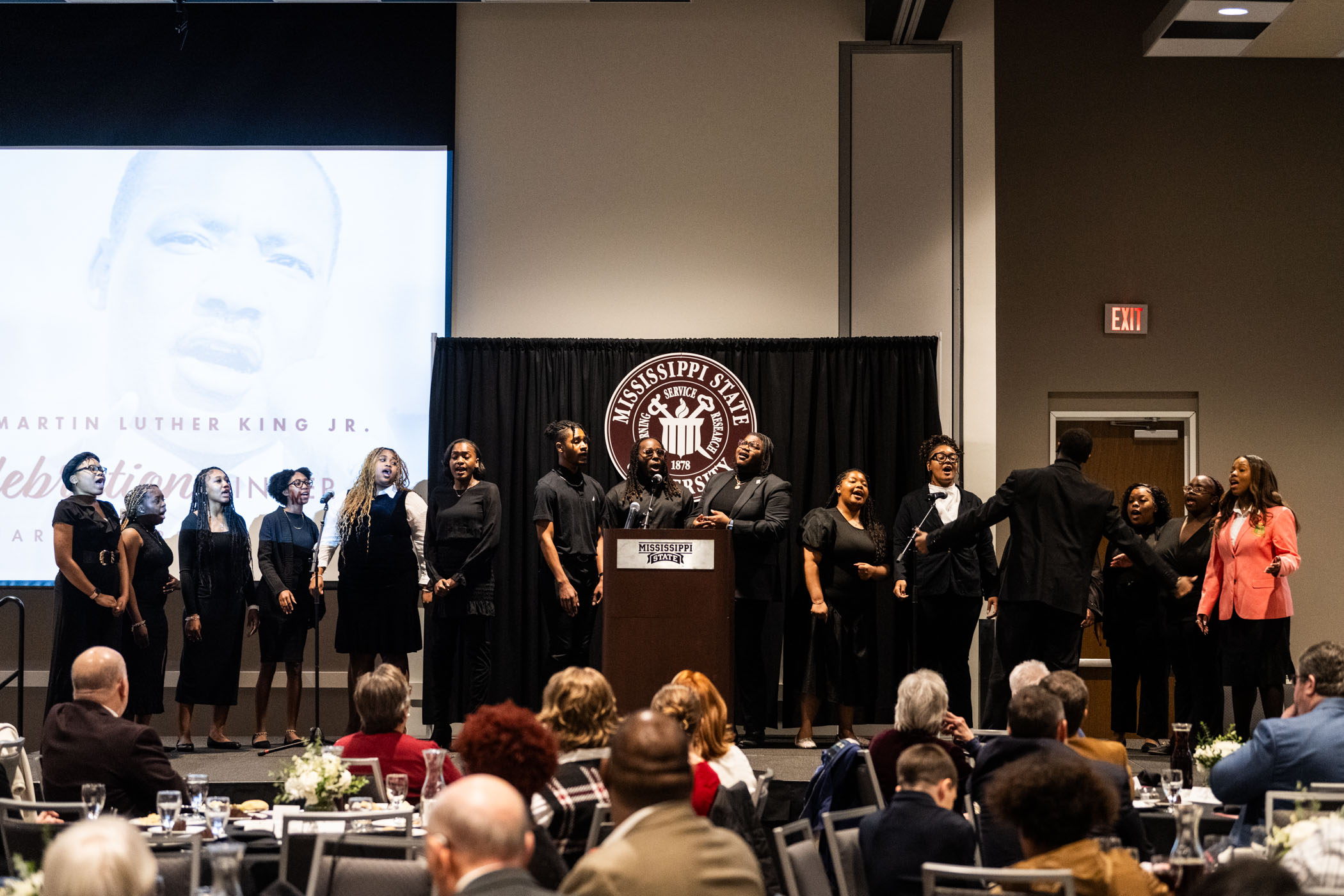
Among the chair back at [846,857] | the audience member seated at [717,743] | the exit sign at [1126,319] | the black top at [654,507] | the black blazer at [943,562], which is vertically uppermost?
the exit sign at [1126,319]

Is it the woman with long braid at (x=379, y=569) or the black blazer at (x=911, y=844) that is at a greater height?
the woman with long braid at (x=379, y=569)

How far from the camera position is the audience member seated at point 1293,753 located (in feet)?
12.1

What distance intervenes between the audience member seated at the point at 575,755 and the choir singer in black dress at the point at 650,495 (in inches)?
138

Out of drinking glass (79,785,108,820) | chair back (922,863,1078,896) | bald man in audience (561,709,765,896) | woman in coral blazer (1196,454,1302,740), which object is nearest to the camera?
bald man in audience (561,709,765,896)

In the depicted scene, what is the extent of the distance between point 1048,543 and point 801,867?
3496 millimetres

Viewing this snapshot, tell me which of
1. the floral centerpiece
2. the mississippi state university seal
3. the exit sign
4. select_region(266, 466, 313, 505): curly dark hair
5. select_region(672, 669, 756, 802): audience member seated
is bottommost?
the floral centerpiece

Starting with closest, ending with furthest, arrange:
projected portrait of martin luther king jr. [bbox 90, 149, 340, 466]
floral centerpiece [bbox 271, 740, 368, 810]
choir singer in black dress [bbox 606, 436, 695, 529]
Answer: floral centerpiece [bbox 271, 740, 368, 810] → choir singer in black dress [bbox 606, 436, 695, 529] → projected portrait of martin luther king jr. [bbox 90, 149, 340, 466]

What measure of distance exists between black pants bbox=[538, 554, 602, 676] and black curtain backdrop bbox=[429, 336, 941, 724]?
0.94 m

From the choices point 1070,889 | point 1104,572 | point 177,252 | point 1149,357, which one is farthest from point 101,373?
point 1070,889

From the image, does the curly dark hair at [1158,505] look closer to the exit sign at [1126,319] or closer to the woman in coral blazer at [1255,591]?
the woman in coral blazer at [1255,591]

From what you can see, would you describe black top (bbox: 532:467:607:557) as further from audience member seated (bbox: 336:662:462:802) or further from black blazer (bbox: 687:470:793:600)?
audience member seated (bbox: 336:662:462:802)

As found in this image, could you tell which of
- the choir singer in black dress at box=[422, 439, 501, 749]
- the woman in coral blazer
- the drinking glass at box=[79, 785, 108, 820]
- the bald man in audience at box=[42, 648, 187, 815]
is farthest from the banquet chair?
the woman in coral blazer

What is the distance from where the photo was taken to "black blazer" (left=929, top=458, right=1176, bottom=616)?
6.21m

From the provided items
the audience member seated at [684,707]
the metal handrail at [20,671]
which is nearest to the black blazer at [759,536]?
the audience member seated at [684,707]
